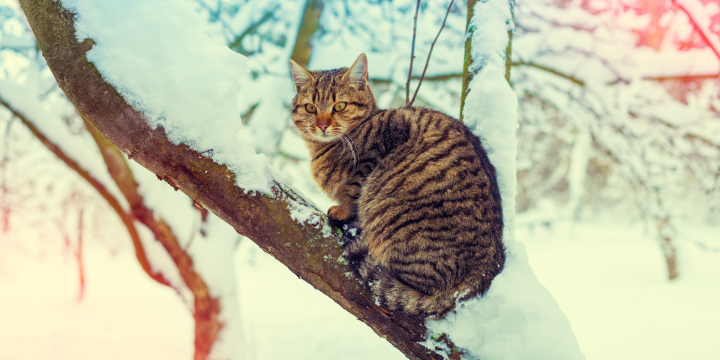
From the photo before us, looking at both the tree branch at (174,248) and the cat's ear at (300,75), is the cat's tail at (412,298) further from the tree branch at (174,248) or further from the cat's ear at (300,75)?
the tree branch at (174,248)

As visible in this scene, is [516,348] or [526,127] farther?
[526,127]

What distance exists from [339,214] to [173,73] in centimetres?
92

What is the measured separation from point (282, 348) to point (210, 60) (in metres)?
3.43

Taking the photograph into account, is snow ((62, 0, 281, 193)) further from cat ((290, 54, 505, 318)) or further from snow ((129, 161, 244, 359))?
snow ((129, 161, 244, 359))

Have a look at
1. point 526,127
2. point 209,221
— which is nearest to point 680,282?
point 526,127

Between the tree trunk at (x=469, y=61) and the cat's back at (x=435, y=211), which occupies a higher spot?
the tree trunk at (x=469, y=61)

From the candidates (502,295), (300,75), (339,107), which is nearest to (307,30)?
(300,75)

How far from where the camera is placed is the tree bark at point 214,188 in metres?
1.23

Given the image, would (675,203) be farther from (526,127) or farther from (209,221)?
(209,221)

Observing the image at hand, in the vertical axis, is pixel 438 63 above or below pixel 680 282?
above

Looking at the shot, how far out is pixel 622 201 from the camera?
779cm

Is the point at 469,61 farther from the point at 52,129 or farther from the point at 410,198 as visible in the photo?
the point at 52,129

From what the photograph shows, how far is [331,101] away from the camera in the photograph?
211 cm

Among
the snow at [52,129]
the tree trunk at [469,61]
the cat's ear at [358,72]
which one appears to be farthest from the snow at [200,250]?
the tree trunk at [469,61]
